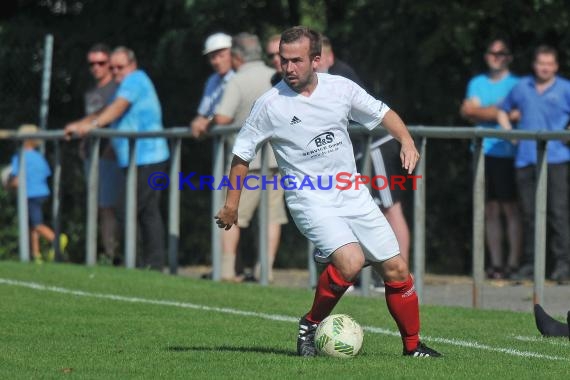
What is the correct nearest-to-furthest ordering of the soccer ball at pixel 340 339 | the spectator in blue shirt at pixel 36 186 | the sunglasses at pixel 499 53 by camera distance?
the soccer ball at pixel 340 339
the sunglasses at pixel 499 53
the spectator in blue shirt at pixel 36 186

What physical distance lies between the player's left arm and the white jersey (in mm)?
226

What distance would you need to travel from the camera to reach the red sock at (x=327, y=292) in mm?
8273

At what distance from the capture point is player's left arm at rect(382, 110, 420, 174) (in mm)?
8086

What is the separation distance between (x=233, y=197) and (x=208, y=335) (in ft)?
4.23

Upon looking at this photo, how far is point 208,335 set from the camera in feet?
→ 30.6

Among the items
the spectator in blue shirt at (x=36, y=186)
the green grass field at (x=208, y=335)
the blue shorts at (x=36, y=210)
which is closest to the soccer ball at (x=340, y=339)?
the green grass field at (x=208, y=335)

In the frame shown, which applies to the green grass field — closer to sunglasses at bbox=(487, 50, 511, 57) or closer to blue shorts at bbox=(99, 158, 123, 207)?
blue shorts at bbox=(99, 158, 123, 207)

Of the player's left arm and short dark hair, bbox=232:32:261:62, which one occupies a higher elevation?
short dark hair, bbox=232:32:261:62

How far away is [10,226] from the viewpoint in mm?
18406

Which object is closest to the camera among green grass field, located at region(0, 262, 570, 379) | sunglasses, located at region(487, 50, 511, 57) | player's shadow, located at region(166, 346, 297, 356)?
green grass field, located at region(0, 262, 570, 379)

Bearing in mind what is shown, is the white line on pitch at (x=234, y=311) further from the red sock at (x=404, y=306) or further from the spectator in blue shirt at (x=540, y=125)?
the spectator in blue shirt at (x=540, y=125)

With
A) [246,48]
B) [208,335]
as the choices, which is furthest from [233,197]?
[246,48]
